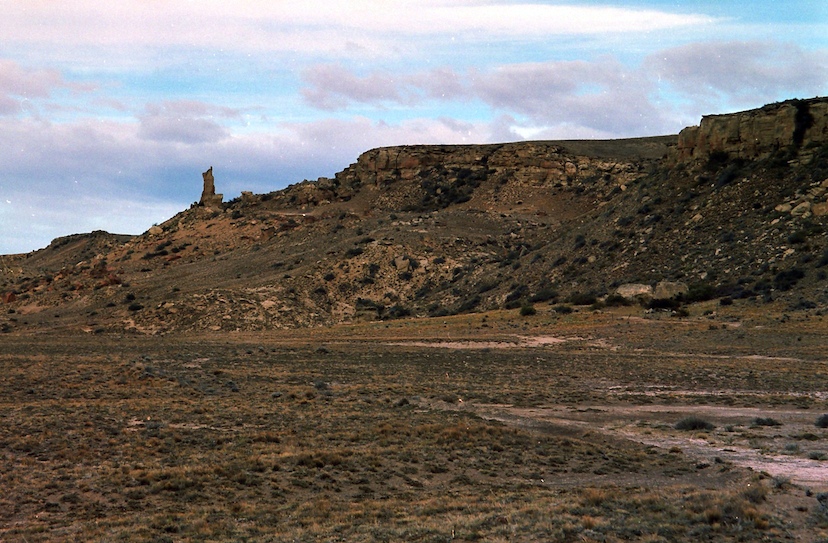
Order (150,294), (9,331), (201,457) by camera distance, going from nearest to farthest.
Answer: (201,457) → (9,331) → (150,294)

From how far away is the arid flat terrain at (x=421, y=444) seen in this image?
11.0m

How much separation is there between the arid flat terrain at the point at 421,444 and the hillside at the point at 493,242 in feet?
43.1

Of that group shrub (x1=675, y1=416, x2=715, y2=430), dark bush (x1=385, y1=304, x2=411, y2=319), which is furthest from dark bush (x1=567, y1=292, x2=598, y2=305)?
shrub (x1=675, y1=416, x2=715, y2=430)

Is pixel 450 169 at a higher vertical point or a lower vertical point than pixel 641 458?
higher

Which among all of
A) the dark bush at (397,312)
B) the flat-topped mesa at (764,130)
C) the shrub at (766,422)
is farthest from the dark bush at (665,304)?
the shrub at (766,422)

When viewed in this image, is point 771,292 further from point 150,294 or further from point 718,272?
point 150,294

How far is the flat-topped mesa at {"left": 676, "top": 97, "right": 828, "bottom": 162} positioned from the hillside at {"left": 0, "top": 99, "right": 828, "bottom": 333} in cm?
9

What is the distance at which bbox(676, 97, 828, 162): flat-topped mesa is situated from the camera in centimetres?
5141

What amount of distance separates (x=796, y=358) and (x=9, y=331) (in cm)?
4532

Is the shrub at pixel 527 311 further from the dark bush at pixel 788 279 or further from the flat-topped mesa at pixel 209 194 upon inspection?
the flat-topped mesa at pixel 209 194

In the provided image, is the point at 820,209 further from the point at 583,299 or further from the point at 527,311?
the point at 527,311

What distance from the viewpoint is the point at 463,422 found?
1870cm

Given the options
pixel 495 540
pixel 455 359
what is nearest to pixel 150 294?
pixel 455 359

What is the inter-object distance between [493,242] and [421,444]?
162 feet
